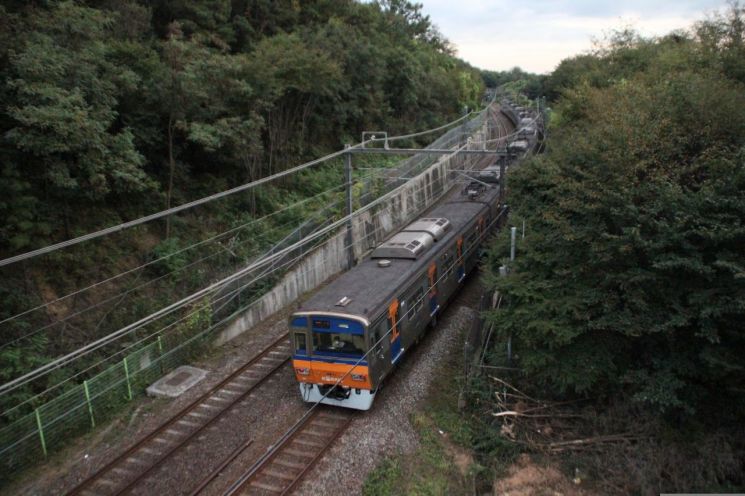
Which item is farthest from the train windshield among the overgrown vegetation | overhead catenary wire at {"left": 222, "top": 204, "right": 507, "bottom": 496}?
the overgrown vegetation

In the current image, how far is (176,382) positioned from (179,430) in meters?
2.22

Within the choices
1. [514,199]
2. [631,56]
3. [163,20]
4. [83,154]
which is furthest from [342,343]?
[631,56]

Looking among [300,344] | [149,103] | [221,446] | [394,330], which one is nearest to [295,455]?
[221,446]

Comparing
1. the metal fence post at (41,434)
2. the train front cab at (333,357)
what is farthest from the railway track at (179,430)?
the train front cab at (333,357)

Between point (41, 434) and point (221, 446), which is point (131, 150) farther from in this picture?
point (221, 446)

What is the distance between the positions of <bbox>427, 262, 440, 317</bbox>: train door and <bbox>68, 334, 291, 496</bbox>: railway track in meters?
4.31

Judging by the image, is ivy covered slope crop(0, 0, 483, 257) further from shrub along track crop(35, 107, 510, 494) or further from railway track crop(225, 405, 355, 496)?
railway track crop(225, 405, 355, 496)

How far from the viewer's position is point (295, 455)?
1022 cm

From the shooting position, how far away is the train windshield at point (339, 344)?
10.8m

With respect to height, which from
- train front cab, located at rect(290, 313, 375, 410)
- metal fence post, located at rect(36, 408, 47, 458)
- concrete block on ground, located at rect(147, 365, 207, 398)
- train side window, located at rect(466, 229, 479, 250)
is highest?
train side window, located at rect(466, 229, 479, 250)

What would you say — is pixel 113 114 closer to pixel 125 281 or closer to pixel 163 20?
pixel 125 281

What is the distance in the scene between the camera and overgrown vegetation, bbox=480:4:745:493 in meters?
8.73

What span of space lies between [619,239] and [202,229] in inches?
562

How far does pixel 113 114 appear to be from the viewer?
13992mm
